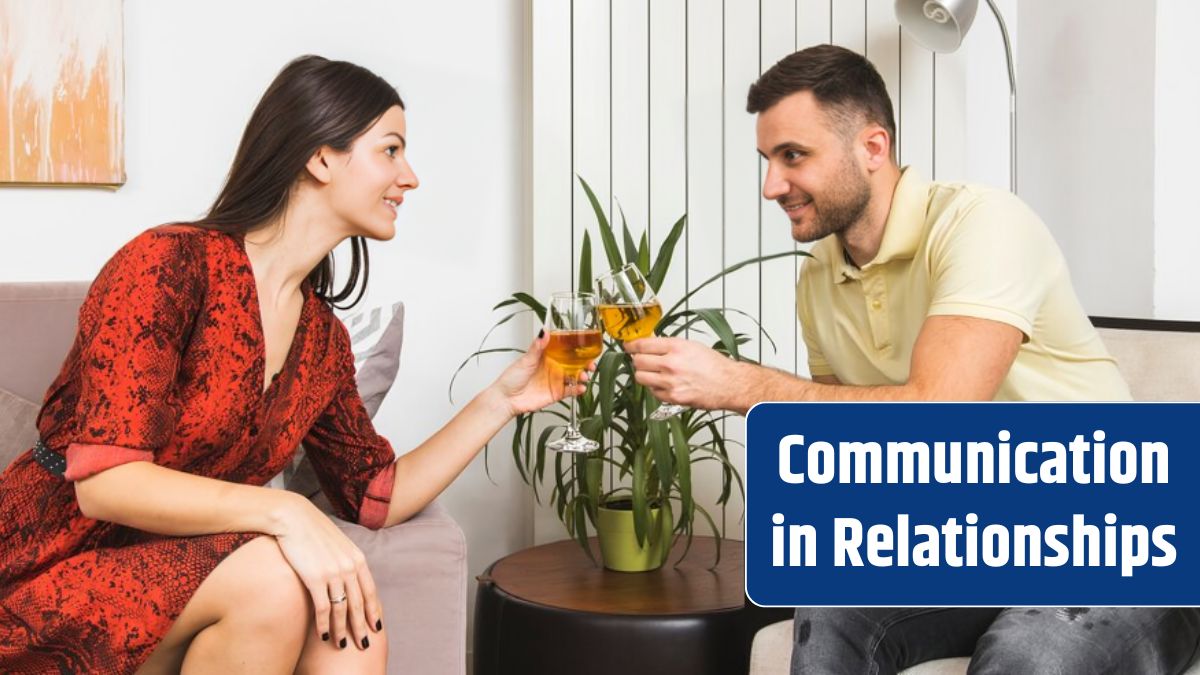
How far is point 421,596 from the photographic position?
1537 mm

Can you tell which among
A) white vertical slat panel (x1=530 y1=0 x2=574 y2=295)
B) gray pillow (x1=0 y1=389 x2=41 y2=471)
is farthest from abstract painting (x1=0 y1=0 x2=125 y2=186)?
white vertical slat panel (x1=530 y1=0 x2=574 y2=295)

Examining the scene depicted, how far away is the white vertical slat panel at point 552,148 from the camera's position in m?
2.59

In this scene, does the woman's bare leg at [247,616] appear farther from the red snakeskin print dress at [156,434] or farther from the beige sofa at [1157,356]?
the beige sofa at [1157,356]

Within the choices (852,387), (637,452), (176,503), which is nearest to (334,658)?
(176,503)

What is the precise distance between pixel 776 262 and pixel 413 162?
853 mm

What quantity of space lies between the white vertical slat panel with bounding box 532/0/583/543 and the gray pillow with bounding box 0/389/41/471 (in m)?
1.10

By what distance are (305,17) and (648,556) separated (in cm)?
140

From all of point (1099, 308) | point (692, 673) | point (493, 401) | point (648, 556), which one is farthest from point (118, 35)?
point (1099, 308)

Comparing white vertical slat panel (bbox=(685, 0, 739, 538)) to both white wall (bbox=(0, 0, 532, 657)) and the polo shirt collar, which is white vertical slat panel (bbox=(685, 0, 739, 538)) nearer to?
white wall (bbox=(0, 0, 532, 657))

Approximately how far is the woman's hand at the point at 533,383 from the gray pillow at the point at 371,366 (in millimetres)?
236

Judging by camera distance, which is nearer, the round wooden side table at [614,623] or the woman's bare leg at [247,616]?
the woman's bare leg at [247,616]

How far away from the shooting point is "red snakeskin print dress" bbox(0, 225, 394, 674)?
1.30 m

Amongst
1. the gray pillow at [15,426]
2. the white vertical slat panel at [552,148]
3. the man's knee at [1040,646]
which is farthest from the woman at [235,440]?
the white vertical slat panel at [552,148]

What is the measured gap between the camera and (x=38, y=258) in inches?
95.7
